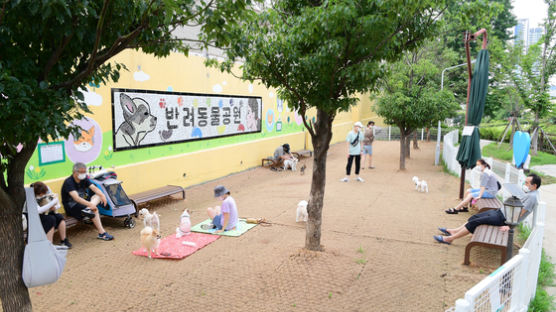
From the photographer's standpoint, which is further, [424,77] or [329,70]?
[424,77]

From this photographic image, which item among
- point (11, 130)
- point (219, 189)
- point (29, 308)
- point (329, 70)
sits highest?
point (329, 70)

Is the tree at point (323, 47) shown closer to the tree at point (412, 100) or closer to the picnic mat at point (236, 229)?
the picnic mat at point (236, 229)

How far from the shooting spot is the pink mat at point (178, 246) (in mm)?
6133

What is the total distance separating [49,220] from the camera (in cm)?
626

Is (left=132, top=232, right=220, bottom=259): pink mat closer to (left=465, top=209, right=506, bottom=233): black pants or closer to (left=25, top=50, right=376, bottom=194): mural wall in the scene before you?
(left=25, top=50, right=376, bottom=194): mural wall

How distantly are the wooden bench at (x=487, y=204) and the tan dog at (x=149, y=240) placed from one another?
6.07 meters

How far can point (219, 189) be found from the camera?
6.99 meters

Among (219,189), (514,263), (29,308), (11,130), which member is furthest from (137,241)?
(514,263)

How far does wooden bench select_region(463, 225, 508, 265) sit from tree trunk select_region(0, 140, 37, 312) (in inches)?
220

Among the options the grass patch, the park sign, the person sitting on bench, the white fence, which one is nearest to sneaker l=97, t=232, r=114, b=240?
the park sign

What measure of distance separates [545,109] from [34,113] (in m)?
20.2

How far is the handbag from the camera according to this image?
342 cm

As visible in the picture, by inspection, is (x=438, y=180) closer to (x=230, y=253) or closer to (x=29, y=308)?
(x=230, y=253)

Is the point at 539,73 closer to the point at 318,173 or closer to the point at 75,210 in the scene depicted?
the point at 318,173
